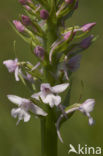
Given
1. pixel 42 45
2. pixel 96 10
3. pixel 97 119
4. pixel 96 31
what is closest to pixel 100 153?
pixel 97 119

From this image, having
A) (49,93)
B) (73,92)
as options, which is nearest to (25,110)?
(49,93)

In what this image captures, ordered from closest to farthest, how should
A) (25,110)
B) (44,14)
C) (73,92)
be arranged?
1. (44,14)
2. (25,110)
3. (73,92)

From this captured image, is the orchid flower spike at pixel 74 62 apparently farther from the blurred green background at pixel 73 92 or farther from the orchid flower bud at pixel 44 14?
the blurred green background at pixel 73 92

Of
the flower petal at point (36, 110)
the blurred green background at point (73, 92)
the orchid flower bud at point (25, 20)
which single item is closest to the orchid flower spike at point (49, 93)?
the flower petal at point (36, 110)

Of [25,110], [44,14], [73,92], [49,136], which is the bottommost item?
[49,136]

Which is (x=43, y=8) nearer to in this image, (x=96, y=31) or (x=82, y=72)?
(x=82, y=72)

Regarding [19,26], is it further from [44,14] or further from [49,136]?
[49,136]
